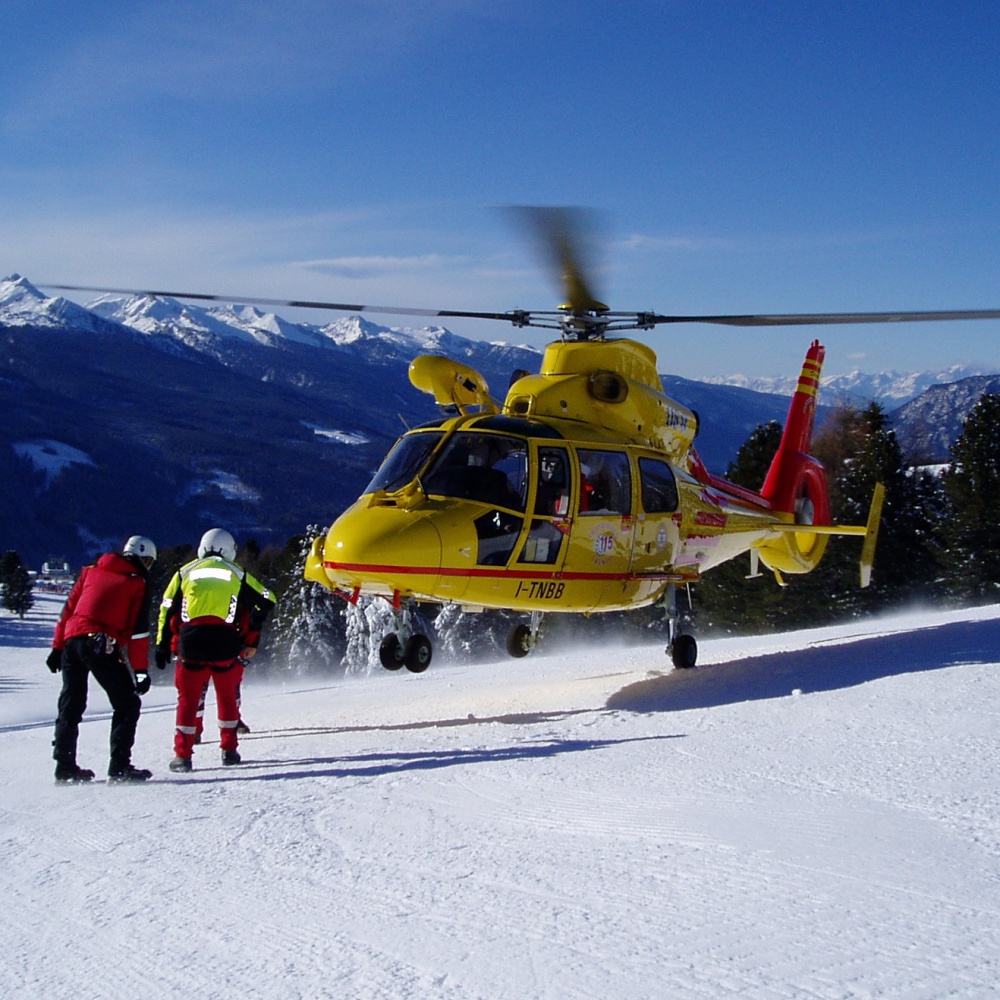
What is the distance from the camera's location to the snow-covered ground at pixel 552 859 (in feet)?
12.2

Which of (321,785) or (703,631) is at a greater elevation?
(321,785)

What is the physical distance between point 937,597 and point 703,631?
11.4 metres

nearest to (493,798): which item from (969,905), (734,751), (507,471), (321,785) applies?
(321,785)

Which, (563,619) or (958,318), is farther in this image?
(563,619)

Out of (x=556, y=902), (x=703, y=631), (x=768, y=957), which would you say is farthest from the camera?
(x=703, y=631)

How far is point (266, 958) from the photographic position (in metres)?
3.97

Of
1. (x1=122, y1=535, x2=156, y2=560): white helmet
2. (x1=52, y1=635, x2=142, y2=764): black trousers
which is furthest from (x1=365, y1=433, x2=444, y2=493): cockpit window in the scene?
(x1=52, y1=635, x2=142, y2=764): black trousers

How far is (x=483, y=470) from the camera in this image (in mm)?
11094

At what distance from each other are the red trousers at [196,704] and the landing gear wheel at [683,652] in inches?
240

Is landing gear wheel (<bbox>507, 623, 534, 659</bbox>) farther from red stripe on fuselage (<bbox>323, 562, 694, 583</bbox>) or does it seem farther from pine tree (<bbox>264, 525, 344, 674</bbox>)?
pine tree (<bbox>264, 525, 344, 674</bbox>)

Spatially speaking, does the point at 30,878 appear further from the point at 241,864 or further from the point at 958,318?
the point at 958,318

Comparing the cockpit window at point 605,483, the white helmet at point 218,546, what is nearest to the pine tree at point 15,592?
the cockpit window at point 605,483

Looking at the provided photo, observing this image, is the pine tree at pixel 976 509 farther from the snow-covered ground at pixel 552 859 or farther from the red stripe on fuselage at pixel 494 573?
the snow-covered ground at pixel 552 859

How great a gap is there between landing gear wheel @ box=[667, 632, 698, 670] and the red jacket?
6.84 m
